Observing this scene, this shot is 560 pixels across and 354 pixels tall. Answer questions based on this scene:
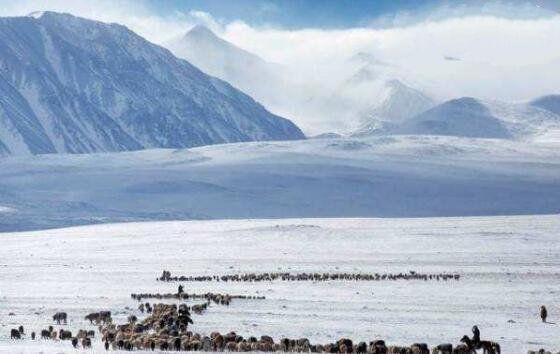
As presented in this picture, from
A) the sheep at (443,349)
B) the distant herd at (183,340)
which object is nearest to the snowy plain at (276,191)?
the distant herd at (183,340)

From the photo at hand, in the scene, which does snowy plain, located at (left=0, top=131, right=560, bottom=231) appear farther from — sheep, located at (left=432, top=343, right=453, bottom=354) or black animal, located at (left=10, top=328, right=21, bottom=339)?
sheep, located at (left=432, top=343, right=453, bottom=354)

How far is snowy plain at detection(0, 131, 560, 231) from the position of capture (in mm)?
154125

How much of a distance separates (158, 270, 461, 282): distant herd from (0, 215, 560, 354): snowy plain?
130 cm

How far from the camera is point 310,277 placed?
5325 cm

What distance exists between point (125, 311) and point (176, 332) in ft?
27.1

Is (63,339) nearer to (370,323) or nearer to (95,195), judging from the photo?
(370,323)

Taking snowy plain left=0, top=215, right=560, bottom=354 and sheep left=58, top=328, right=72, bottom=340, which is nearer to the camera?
sheep left=58, top=328, right=72, bottom=340

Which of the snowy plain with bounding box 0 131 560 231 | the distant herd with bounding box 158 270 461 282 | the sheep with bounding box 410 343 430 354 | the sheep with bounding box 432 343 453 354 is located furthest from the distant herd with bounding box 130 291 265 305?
the snowy plain with bounding box 0 131 560 231

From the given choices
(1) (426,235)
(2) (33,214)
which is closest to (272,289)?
(1) (426,235)

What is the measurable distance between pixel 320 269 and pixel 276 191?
366ft

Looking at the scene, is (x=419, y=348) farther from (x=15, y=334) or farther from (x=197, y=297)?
(x=197, y=297)

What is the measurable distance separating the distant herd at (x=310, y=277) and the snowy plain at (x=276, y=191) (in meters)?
79.6

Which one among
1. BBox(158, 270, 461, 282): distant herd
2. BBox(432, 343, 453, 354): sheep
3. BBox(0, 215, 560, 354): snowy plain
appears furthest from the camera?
BBox(158, 270, 461, 282): distant herd

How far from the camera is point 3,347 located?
102ft
